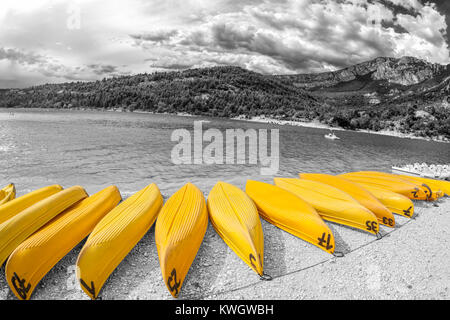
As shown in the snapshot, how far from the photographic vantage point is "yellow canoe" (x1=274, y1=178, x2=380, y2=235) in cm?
596

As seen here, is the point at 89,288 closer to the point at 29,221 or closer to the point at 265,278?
the point at 29,221

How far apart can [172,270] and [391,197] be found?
739cm

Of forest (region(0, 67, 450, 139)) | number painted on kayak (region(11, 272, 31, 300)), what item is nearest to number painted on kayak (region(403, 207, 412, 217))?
number painted on kayak (region(11, 272, 31, 300))

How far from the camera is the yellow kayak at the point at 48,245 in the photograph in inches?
147

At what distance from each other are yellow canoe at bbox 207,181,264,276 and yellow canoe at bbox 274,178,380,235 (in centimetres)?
210

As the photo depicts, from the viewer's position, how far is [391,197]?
7.68 metres

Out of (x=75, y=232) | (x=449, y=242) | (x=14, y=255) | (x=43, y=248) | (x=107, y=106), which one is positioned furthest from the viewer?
(x=107, y=106)

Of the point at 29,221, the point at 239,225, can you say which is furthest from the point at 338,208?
the point at 29,221

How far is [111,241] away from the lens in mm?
4449

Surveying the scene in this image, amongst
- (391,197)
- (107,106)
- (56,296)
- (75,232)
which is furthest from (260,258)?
(107,106)

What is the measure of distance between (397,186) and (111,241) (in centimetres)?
986

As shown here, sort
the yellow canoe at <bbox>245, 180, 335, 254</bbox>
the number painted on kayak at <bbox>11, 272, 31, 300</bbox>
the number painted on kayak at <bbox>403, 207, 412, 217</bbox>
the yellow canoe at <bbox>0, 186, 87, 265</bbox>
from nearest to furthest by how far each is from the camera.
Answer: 1. the number painted on kayak at <bbox>11, 272, 31, 300</bbox>
2. the yellow canoe at <bbox>0, 186, 87, 265</bbox>
3. the yellow canoe at <bbox>245, 180, 335, 254</bbox>
4. the number painted on kayak at <bbox>403, 207, 412, 217</bbox>

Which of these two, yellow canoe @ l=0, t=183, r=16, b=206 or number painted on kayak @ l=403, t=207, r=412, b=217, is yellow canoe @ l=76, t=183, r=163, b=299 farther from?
number painted on kayak @ l=403, t=207, r=412, b=217
